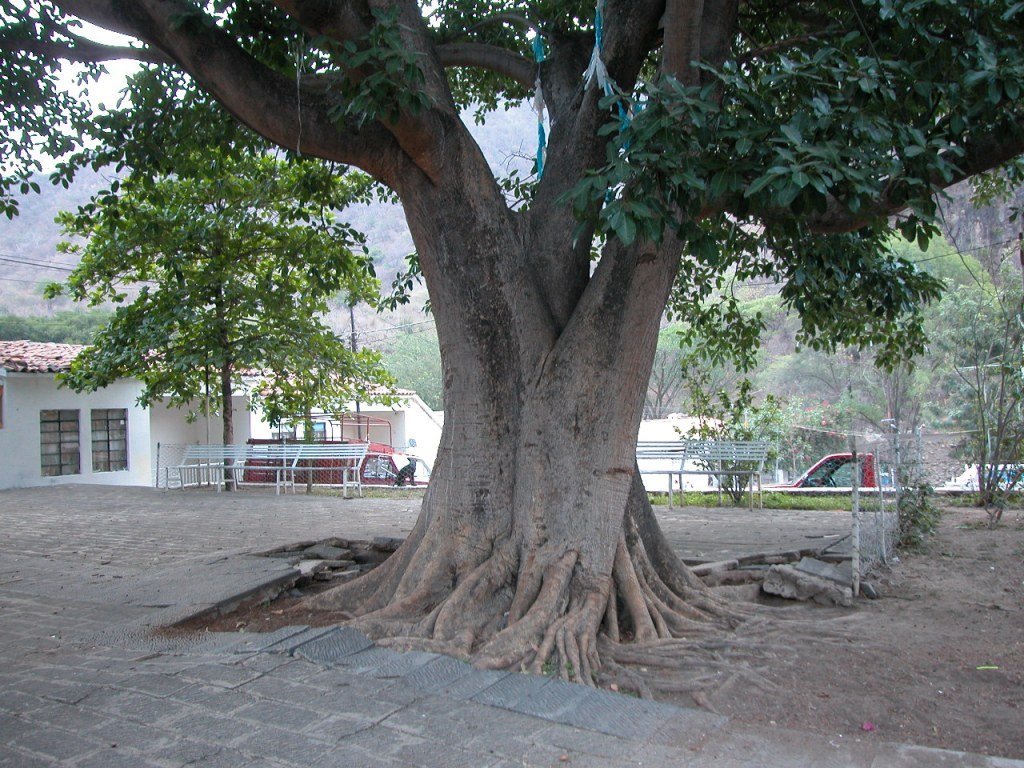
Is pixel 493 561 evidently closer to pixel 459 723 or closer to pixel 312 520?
pixel 459 723

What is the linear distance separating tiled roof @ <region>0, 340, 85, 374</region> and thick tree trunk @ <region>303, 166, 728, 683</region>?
55.3 ft

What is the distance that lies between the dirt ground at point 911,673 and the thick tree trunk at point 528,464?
825 millimetres

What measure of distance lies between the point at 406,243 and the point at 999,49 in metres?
87.3

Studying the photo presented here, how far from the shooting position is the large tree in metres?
4.51

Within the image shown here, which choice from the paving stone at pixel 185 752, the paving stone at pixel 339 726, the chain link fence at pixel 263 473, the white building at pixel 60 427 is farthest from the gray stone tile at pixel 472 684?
the white building at pixel 60 427

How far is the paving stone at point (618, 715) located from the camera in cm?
370

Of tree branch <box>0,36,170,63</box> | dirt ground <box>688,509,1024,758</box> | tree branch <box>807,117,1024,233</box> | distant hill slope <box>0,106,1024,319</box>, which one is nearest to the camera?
dirt ground <box>688,509,1024,758</box>

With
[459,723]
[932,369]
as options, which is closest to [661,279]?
[459,723]

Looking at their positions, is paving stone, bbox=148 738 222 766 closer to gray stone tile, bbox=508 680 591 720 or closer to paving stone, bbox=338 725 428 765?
paving stone, bbox=338 725 428 765

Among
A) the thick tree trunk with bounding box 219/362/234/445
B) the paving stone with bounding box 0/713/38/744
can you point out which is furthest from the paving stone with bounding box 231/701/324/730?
the thick tree trunk with bounding box 219/362/234/445

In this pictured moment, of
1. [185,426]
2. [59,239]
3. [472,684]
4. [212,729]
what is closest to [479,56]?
[472,684]

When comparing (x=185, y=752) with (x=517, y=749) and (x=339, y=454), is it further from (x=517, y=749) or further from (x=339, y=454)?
(x=339, y=454)

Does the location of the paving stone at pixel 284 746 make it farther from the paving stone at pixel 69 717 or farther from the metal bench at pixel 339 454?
the metal bench at pixel 339 454

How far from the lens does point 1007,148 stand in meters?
5.25
